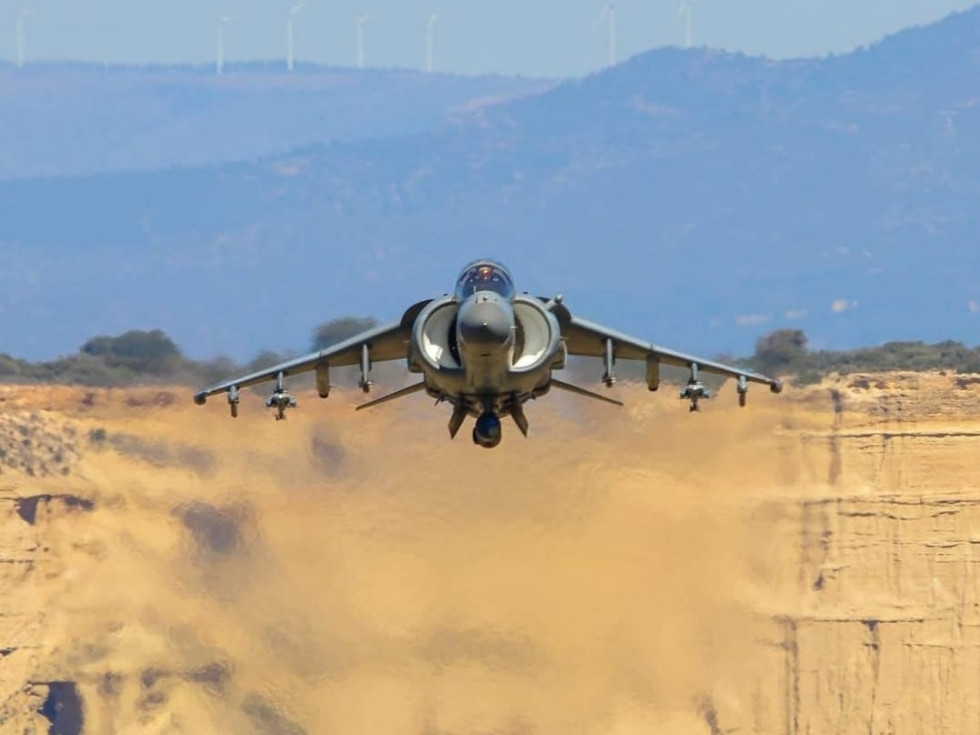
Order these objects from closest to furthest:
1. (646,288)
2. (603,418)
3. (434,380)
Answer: (434,380), (603,418), (646,288)

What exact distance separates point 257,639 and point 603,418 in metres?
9.05

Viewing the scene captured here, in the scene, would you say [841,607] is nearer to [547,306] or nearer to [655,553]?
[655,553]

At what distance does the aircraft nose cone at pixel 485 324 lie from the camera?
29.9m

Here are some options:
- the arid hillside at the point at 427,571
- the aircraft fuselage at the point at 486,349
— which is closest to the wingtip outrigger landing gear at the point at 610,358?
the aircraft fuselage at the point at 486,349

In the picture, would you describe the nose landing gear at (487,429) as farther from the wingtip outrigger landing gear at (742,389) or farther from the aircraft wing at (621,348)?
the wingtip outrigger landing gear at (742,389)

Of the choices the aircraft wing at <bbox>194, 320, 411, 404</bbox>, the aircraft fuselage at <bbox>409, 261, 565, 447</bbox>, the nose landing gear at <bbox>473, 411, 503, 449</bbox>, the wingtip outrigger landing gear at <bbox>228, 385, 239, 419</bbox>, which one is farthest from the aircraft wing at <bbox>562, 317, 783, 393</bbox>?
the wingtip outrigger landing gear at <bbox>228, 385, 239, 419</bbox>

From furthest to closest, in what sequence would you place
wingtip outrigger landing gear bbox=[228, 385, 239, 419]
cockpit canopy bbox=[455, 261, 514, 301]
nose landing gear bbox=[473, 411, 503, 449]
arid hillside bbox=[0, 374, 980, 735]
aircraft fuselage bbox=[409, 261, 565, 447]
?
arid hillside bbox=[0, 374, 980, 735] → wingtip outrigger landing gear bbox=[228, 385, 239, 419] → cockpit canopy bbox=[455, 261, 514, 301] → nose landing gear bbox=[473, 411, 503, 449] → aircraft fuselage bbox=[409, 261, 565, 447]

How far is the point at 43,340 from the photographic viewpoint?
6348 inches

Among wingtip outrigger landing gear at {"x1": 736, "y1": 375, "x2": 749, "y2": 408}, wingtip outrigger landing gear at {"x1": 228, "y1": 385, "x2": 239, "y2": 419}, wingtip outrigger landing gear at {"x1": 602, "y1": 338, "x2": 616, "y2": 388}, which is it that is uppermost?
wingtip outrigger landing gear at {"x1": 602, "y1": 338, "x2": 616, "y2": 388}

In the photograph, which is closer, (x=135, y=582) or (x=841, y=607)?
(x=135, y=582)

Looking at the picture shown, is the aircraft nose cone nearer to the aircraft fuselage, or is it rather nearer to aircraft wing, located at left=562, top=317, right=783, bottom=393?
the aircraft fuselage

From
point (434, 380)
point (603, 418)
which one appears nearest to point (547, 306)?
point (434, 380)

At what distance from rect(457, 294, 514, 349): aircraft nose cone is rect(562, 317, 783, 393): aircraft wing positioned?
13.6 feet

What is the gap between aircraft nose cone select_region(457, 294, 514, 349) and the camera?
29.9m
